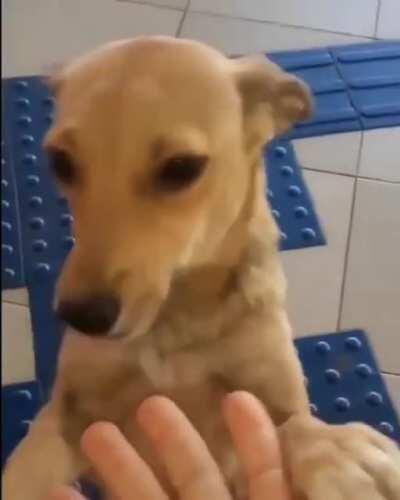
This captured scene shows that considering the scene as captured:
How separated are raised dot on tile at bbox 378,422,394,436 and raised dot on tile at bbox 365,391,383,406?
0.05m

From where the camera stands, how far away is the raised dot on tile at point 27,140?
82.7 inches

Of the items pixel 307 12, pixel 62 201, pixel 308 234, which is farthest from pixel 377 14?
pixel 62 201

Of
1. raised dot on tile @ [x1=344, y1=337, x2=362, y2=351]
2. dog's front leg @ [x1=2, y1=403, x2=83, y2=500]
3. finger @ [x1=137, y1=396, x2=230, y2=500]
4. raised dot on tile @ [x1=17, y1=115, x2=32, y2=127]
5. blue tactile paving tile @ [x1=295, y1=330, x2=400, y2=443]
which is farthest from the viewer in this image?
raised dot on tile @ [x1=17, y1=115, x2=32, y2=127]

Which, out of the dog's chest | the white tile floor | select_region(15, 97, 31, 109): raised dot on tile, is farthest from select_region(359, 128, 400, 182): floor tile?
the dog's chest

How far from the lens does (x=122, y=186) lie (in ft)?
3.19

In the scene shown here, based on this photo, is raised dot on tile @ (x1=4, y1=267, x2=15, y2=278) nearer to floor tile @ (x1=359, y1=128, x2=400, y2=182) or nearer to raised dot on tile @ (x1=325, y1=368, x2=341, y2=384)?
raised dot on tile @ (x1=325, y1=368, x2=341, y2=384)

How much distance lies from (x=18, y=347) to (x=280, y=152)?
0.80 m

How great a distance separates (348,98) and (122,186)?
1.39 metres

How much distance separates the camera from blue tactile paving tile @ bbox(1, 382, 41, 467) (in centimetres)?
157

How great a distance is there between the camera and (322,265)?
1.92m

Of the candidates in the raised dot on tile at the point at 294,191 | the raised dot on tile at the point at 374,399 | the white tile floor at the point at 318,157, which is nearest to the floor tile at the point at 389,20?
the white tile floor at the point at 318,157

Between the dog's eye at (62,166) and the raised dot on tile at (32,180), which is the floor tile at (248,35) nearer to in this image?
the raised dot on tile at (32,180)

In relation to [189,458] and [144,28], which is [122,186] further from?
[144,28]

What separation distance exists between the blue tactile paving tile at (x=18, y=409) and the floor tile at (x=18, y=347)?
0.07 feet
